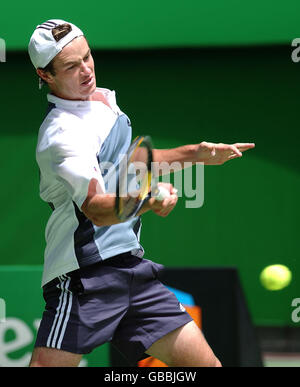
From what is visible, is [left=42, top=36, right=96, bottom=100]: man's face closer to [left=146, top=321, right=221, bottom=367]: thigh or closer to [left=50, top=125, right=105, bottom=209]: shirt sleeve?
[left=50, top=125, right=105, bottom=209]: shirt sleeve

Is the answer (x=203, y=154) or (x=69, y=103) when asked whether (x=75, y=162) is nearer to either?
(x=69, y=103)

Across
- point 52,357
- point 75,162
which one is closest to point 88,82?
point 75,162

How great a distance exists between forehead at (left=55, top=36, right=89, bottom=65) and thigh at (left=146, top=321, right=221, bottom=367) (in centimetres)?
109

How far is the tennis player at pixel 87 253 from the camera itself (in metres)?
3.16

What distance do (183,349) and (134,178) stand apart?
67cm

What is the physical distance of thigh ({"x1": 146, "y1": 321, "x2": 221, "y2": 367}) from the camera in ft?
10.9

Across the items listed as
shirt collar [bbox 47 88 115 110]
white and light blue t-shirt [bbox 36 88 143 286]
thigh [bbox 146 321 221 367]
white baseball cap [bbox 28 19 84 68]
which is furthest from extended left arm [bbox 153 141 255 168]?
thigh [bbox 146 321 221 367]

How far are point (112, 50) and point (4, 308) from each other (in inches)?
90.3

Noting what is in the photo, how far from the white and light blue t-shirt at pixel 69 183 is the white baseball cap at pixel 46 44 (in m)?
0.14

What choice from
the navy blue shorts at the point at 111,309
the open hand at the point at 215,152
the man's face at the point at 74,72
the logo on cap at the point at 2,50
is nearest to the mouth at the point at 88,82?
the man's face at the point at 74,72

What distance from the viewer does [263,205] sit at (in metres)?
6.37
